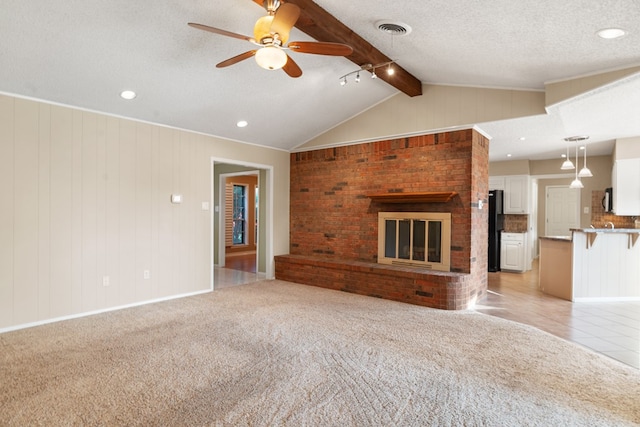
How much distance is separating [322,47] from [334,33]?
0.87 metres

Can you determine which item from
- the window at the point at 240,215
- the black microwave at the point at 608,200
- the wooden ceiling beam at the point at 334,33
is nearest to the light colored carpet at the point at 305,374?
the wooden ceiling beam at the point at 334,33

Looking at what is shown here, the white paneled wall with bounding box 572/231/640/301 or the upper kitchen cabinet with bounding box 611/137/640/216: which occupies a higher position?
the upper kitchen cabinet with bounding box 611/137/640/216

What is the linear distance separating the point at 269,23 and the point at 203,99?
243 cm

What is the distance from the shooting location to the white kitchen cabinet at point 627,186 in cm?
576

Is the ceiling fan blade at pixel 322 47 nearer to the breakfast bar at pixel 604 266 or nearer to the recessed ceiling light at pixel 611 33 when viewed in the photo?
the recessed ceiling light at pixel 611 33

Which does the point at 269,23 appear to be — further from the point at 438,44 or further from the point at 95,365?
the point at 95,365

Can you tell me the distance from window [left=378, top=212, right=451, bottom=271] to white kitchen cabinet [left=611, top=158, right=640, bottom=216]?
327cm

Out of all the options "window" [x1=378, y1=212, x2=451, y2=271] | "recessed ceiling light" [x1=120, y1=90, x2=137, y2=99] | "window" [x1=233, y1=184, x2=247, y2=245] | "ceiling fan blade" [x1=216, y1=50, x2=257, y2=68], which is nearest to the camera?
"ceiling fan blade" [x1=216, y1=50, x2=257, y2=68]

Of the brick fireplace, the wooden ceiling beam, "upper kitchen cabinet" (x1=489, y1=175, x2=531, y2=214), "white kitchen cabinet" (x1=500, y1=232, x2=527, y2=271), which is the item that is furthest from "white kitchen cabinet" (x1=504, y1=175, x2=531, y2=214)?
the wooden ceiling beam

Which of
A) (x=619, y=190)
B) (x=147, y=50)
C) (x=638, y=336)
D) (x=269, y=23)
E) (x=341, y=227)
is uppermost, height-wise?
(x=147, y=50)

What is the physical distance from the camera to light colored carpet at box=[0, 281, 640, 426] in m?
2.19

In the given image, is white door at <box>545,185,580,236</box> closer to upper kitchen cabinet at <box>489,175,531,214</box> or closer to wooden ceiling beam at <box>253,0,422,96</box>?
upper kitchen cabinet at <box>489,175,531,214</box>

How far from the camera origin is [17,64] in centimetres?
330

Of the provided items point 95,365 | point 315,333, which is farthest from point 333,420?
point 95,365
